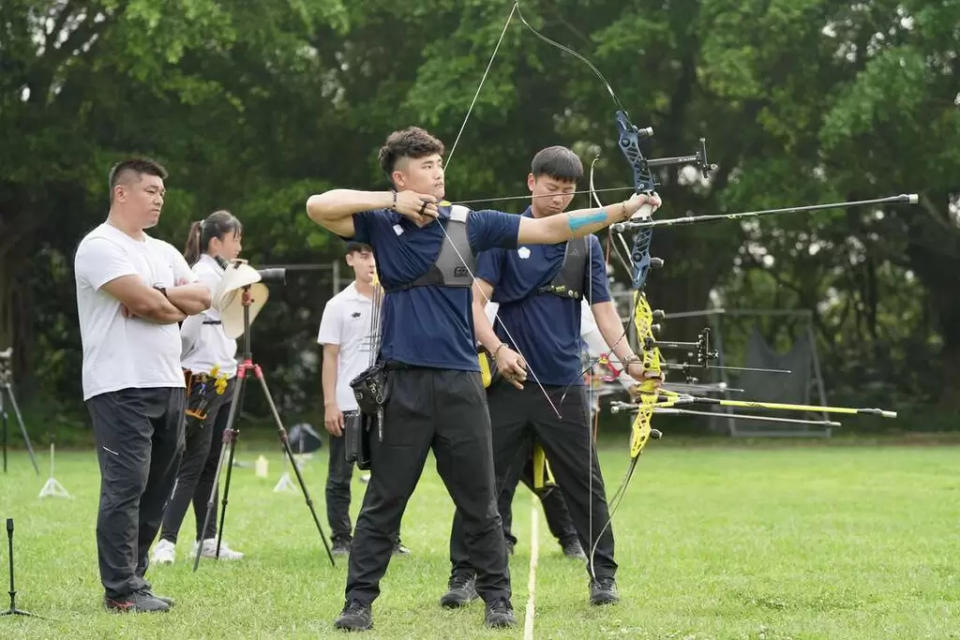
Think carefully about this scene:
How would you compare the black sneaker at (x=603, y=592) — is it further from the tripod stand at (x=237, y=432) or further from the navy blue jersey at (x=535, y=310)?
the tripod stand at (x=237, y=432)

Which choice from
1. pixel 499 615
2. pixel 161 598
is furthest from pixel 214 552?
pixel 499 615

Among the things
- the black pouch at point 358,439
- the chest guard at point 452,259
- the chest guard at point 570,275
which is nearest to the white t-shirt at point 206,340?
the chest guard at point 570,275

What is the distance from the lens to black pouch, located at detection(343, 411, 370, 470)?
616 centimetres

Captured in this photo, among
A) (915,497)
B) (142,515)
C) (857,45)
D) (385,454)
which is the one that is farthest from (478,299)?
(857,45)

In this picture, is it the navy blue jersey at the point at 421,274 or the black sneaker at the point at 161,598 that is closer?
the navy blue jersey at the point at 421,274

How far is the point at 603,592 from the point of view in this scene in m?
6.72

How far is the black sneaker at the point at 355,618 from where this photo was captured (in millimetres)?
6039

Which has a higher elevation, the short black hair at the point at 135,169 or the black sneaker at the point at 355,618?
the short black hair at the point at 135,169

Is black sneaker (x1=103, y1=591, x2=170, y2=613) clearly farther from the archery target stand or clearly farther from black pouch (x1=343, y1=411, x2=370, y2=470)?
the archery target stand

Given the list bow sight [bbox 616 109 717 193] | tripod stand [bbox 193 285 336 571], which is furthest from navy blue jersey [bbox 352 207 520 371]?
tripod stand [bbox 193 285 336 571]

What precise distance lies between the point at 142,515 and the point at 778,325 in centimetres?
2786

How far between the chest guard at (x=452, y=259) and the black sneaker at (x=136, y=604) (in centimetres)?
190

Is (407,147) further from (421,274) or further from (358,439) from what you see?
(358,439)

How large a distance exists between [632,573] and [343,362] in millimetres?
2459
